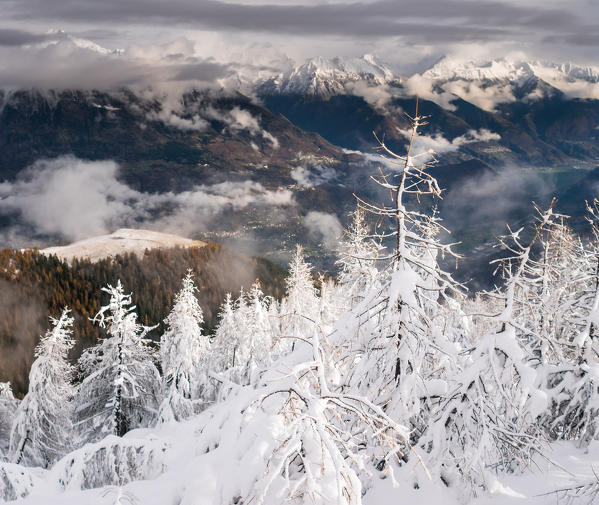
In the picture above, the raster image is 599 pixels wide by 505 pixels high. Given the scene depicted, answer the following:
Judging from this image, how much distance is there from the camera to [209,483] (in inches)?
157

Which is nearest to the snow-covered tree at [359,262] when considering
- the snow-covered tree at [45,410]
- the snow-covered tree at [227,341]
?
the snow-covered tree at [227,341]

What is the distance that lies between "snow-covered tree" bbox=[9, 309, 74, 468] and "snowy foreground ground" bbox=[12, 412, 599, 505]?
2087cm

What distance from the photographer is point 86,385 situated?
81.8ft

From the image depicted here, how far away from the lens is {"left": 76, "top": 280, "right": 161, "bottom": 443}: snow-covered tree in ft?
79.5

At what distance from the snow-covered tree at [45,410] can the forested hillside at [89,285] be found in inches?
2035

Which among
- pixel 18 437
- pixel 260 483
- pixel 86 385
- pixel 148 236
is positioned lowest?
pixel 148 236

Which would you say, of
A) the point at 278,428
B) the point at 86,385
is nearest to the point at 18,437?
the point at 86,385

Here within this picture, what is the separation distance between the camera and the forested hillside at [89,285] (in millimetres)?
85938

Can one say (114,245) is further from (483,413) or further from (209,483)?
(209,483)

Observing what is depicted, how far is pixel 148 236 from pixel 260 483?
18496 cm

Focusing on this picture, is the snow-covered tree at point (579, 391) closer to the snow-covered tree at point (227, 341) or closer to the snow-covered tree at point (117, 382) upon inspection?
the snow-covered tree at point (117, 382)

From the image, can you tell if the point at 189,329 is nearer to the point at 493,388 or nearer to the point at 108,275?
the point at 493,388

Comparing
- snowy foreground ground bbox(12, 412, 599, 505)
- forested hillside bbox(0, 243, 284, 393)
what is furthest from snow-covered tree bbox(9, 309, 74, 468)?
forested hillside bbox(0, 243, 284, 393)

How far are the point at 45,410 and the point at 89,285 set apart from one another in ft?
315
